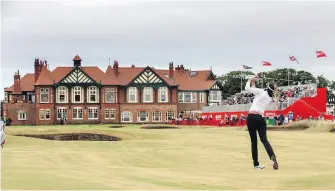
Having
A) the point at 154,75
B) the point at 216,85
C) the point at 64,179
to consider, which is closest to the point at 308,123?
the point at 64,179

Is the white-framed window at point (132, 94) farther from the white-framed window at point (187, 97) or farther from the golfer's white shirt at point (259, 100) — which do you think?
the golfer's white shirt at point (259, 100)

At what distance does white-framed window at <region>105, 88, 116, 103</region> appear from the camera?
105 meters

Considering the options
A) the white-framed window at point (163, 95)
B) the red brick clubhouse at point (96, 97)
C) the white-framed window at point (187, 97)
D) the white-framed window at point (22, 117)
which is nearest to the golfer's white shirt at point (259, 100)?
the red brick clubhouse at point (96, 97)

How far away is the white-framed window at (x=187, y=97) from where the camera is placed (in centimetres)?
11175

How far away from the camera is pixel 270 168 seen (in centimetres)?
1538

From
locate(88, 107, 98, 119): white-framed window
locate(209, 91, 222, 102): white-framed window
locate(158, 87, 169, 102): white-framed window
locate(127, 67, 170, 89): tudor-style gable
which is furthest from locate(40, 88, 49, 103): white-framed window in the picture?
locate(209, 91, 222, 102): white-framed window

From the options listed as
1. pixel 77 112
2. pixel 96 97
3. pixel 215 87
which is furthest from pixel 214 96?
pixel 77 112

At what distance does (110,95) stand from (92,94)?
9.56 ft

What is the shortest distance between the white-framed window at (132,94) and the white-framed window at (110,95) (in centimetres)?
246

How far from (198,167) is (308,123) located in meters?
37.7

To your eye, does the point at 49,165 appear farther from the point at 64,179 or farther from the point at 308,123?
the point at 308,123

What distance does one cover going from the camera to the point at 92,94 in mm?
104188

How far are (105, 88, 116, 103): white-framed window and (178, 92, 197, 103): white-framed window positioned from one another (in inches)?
488

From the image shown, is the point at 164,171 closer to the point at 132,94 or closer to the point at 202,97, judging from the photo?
the point at 132,94
